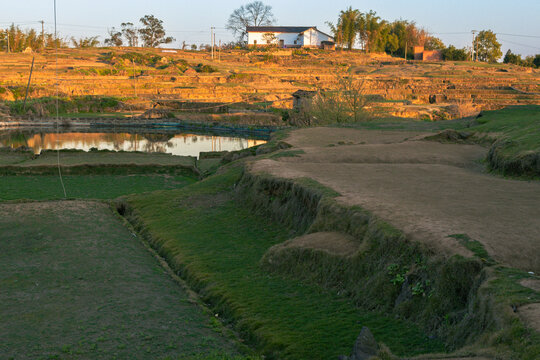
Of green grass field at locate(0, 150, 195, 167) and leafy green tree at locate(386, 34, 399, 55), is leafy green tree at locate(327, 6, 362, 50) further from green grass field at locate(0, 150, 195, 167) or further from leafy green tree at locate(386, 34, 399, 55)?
green grass field at locate(0, 150, 195, 167)

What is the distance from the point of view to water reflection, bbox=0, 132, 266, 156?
40.8 metres

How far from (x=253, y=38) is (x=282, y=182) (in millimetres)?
110048

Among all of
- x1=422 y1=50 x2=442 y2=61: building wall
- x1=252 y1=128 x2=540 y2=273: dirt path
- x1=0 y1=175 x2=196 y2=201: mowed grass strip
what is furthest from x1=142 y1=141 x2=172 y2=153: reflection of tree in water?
x1=422 y1=50 x2=442 y2=61: building wall

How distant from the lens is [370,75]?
3177 inches

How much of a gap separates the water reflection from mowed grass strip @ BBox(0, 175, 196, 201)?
45.8ft

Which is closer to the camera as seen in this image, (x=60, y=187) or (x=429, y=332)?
(x=429, y=332)

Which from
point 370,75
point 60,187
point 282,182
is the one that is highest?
point 370,75

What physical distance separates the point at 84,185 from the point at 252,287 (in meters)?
15.0

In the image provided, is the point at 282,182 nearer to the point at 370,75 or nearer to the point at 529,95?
the point at 529,95

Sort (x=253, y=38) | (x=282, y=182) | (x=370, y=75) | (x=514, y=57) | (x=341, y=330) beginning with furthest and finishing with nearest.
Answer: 1. (x=253, y=38)
2. (x=514, y=57)
3. (x=370, y=75)
4. (x=282, y=182)
5. (x=341, y=330)

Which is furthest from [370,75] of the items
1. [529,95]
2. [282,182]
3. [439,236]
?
[439,236]

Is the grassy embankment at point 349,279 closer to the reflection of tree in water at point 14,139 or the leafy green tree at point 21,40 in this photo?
the reflection of tree in water at point 14,139

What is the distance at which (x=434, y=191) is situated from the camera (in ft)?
39.8

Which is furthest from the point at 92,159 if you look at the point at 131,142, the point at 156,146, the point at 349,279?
the point at 349,279
